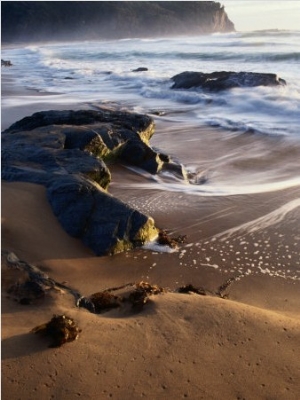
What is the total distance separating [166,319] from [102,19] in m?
75.8

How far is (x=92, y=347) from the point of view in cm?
248

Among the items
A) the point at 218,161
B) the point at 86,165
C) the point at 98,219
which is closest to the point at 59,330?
the point at 98,219

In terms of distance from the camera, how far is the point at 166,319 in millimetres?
2777

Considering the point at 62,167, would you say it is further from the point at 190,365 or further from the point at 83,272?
the point at 190,365

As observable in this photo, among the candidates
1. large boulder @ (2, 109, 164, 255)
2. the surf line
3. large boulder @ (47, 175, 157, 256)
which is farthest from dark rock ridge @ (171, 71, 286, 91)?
large boulder @ (47, 175, 157, 256)

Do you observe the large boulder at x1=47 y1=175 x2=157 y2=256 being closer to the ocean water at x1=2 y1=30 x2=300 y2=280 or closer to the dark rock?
the ocean water at x1=2 y1=30 x2=300 y2=280

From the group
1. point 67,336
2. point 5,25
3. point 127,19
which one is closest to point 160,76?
point 67,336

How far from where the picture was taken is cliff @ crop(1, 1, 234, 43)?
67125mm

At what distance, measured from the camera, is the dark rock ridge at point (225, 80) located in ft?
46.5

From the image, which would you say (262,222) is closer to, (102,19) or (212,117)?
(212,117)

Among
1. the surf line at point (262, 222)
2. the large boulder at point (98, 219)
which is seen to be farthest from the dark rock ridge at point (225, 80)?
the large boulder at point (98, 219)

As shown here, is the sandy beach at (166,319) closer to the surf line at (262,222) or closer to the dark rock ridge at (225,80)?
the surf line at (262,222)

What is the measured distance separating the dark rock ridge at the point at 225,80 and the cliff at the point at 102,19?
55113 millimetres

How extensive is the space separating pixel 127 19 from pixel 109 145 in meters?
73.2
